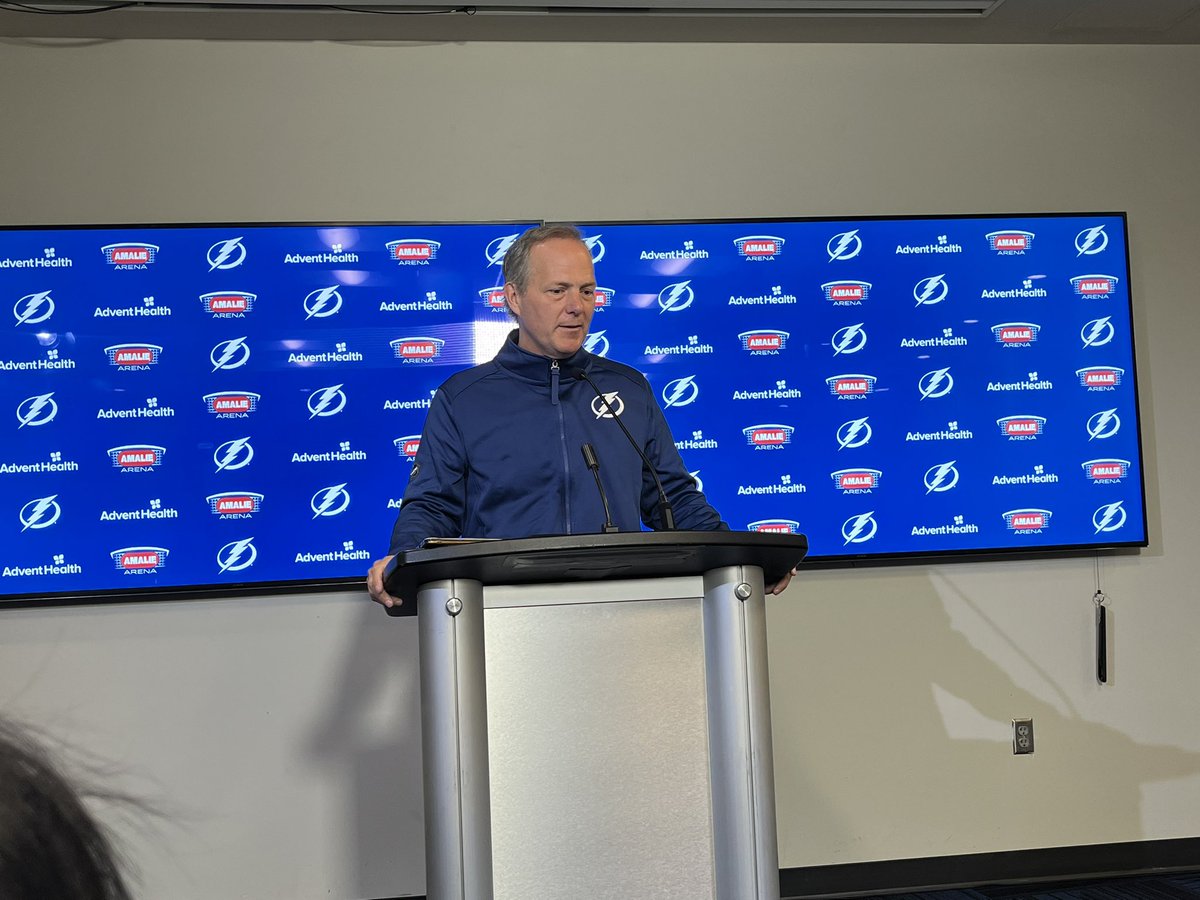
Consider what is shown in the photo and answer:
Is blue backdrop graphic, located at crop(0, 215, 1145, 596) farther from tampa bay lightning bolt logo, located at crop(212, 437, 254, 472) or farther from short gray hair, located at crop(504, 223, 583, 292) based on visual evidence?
short gray hair, located at crop(504, 223, 583, 292)

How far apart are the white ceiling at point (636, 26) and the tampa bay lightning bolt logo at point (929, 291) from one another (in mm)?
854

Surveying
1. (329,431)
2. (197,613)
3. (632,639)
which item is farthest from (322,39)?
(632,639)

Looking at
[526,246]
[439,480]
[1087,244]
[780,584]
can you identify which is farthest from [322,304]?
[1087,244]

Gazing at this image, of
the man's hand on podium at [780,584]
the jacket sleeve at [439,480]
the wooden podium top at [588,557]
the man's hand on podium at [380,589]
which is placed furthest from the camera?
the jacket sleeve at [439,480]

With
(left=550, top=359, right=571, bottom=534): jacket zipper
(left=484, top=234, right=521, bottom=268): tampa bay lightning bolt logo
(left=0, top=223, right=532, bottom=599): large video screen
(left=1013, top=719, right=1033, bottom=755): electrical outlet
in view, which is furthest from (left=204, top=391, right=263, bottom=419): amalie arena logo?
(left=1013, top=719, right=1033, bottom=755): electrical outlet

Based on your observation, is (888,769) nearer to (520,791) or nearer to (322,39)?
(520,791)

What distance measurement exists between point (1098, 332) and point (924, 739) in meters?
1.42

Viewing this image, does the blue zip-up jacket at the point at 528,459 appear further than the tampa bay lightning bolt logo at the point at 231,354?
No

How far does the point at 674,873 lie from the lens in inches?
63.0

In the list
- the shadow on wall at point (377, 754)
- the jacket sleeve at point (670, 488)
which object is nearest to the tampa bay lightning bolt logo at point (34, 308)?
the shadow on wall at point (377, 754)

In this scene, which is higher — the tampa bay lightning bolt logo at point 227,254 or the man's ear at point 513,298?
the tampa bay lightning bolt logo at point 227,254

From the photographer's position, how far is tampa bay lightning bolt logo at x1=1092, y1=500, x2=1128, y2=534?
11.7ft

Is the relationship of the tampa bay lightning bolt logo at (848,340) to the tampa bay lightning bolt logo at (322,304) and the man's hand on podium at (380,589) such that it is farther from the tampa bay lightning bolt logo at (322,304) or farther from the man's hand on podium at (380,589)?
the man's hand on podium at (380,589)

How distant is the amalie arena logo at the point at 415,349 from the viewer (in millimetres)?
3439
